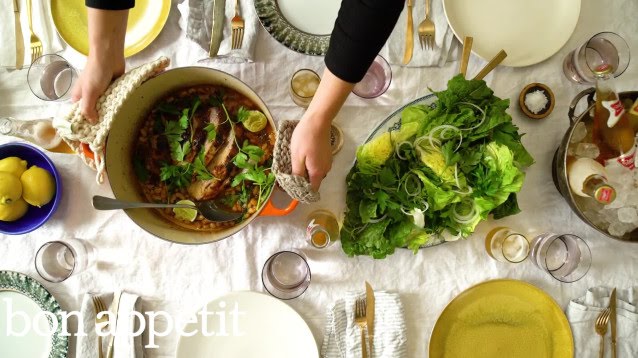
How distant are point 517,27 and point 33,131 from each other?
1137mm

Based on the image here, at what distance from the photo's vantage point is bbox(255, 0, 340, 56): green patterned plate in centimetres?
104

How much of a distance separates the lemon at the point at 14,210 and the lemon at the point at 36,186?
0.02 m

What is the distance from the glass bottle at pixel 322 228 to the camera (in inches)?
39.6

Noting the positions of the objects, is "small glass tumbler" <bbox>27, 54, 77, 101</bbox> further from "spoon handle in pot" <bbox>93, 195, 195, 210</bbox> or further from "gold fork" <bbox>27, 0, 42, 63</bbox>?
"spoon handle in pot" <bbox>93, 195, 195, 210</bbox>

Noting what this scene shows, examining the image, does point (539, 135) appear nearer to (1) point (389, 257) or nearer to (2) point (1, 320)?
(1) point (389, 257)

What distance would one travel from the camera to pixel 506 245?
1.04 metres

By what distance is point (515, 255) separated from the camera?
1037 millimetres

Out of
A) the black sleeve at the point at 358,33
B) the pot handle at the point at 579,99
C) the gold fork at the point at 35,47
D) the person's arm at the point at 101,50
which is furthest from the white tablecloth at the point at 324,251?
the black sleeve at the point at 358,33

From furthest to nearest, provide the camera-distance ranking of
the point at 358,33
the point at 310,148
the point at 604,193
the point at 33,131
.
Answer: the point at 33,131, the point at 604,193, the point at 310,148, the point at 358,33

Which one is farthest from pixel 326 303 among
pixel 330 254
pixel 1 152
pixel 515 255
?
pixel 1 152

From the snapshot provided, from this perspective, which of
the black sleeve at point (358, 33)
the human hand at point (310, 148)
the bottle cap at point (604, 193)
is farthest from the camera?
the bottle cap at point (604, 193)

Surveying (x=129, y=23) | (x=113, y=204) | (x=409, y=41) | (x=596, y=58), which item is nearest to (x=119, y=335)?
(x=113, y=204)

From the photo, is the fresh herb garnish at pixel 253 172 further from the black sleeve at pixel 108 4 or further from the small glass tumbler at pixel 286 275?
the black sleeve at pixel 108 4

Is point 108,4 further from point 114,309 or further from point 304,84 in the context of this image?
point 114,309
